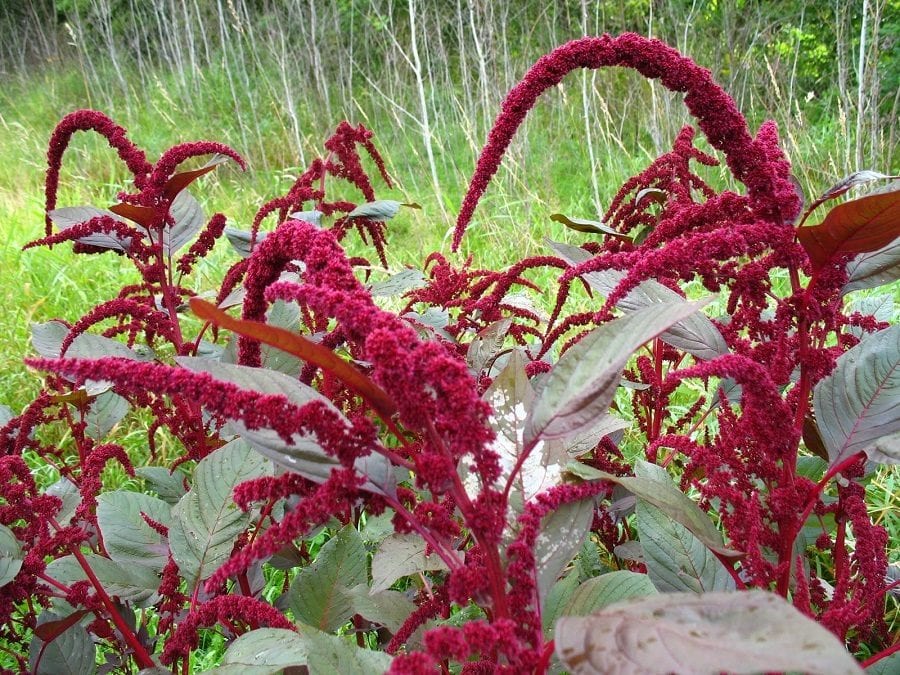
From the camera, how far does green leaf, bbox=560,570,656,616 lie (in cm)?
74

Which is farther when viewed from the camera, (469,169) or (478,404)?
(469,169)

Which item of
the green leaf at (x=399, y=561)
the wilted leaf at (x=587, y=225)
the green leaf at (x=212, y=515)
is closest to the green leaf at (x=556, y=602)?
the green leaf at (x=399, y=561)

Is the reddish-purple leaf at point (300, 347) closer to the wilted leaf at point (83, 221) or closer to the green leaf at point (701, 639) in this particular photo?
the green leaf at point (701, 639)

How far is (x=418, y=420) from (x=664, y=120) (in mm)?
5311

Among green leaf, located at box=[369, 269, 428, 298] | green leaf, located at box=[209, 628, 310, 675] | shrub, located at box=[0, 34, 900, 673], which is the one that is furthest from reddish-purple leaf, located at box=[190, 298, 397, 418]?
green leaf, located at box=[369, 269, 428, 298]

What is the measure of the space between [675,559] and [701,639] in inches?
18.8

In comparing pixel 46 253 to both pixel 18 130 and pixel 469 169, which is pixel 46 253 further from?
pixel 18 130

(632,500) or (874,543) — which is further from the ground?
(874,543)

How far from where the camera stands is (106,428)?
146 cm

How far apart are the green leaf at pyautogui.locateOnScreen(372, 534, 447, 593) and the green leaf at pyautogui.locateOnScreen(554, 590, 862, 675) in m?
0.44

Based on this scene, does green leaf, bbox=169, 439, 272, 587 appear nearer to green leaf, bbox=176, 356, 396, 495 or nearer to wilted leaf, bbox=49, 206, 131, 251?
green leaf, bbox=176, 356, 396, 495

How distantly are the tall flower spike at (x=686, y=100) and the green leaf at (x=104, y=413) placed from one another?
112cm

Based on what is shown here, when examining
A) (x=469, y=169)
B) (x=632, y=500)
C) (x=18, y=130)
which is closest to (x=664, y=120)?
(x=469, y=169)

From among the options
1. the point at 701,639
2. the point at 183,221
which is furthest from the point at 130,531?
the point at 701,639
